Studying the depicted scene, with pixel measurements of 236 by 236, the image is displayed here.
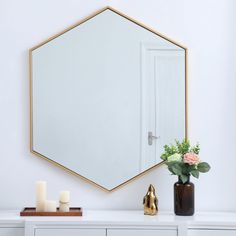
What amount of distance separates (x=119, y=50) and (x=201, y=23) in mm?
462

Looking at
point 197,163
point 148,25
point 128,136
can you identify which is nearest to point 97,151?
point 128,136

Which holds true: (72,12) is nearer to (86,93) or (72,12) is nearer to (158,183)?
(86,93)

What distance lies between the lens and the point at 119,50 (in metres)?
2.68

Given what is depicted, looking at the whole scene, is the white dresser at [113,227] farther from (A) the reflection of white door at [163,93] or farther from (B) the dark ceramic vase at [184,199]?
(A) the reflection of white door at [163,93]

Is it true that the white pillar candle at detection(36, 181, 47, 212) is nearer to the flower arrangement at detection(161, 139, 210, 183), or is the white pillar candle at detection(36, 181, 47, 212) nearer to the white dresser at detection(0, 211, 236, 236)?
the white dresser at detection(0, 211, 236, 236)

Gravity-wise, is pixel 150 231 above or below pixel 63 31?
below

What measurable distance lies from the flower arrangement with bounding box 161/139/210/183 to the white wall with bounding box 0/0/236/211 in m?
0.15

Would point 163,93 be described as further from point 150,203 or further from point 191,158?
point 150,203

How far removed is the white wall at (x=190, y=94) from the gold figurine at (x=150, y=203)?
15 centimetres

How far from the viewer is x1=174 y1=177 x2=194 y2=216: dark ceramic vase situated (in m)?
2.48

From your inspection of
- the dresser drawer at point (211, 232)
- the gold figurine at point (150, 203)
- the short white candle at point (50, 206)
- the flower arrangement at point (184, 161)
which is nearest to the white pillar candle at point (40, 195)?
the short white candle at point (50, 206)

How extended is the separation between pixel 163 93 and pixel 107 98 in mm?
295

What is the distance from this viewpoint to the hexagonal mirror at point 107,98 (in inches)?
105

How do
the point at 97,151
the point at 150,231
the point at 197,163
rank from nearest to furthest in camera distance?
1. the point at 150,231
2. the point at 197,163
3. the point at 97,151
